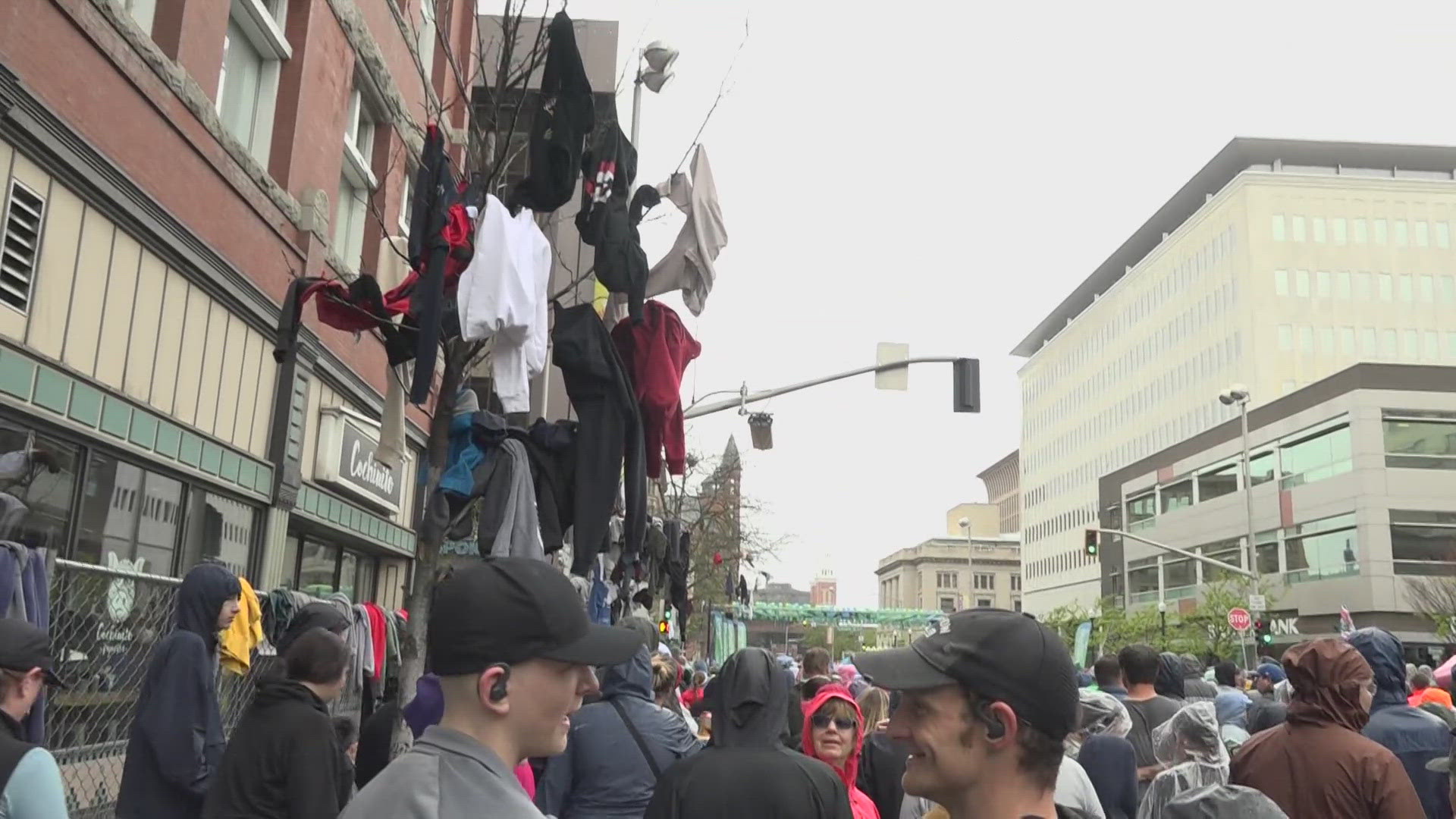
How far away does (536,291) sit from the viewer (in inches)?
223

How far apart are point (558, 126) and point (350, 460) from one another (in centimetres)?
864

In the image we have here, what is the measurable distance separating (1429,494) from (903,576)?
129 metres

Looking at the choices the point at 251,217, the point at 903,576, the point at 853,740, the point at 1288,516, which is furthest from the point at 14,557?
the point at 903,576

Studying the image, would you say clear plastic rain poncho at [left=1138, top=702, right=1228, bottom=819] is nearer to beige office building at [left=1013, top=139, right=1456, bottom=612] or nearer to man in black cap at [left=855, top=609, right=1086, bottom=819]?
man in black cap at [left=855, top=609, right=1086, bottom=819]

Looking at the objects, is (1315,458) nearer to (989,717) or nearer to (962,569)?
(989,717)

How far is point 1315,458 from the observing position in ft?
181

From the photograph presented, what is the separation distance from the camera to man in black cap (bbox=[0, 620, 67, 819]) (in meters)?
3.30

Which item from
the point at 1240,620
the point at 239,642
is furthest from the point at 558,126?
the point at 1240,620

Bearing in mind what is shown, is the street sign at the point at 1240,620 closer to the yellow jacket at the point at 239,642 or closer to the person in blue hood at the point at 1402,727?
the person in blue hood at the point at 1402,727

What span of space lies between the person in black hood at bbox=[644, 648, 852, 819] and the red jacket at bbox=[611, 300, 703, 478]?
105 inches

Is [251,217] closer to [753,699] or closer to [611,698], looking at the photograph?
[611,698]

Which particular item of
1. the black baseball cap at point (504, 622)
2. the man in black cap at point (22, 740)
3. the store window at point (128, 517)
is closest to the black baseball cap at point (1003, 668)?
the black baseball cap at point (504, 622)

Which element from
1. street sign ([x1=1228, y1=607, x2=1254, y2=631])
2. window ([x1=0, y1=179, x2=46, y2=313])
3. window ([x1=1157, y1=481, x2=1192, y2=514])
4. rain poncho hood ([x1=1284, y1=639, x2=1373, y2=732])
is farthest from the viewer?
window ([x1=1157, y1=481, x2=1192, y2=514])

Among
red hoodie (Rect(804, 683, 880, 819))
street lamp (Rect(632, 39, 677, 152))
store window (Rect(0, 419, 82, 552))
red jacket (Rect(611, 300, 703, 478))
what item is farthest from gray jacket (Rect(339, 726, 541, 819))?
street lamp (Rect(632, 39, 677, 152))
